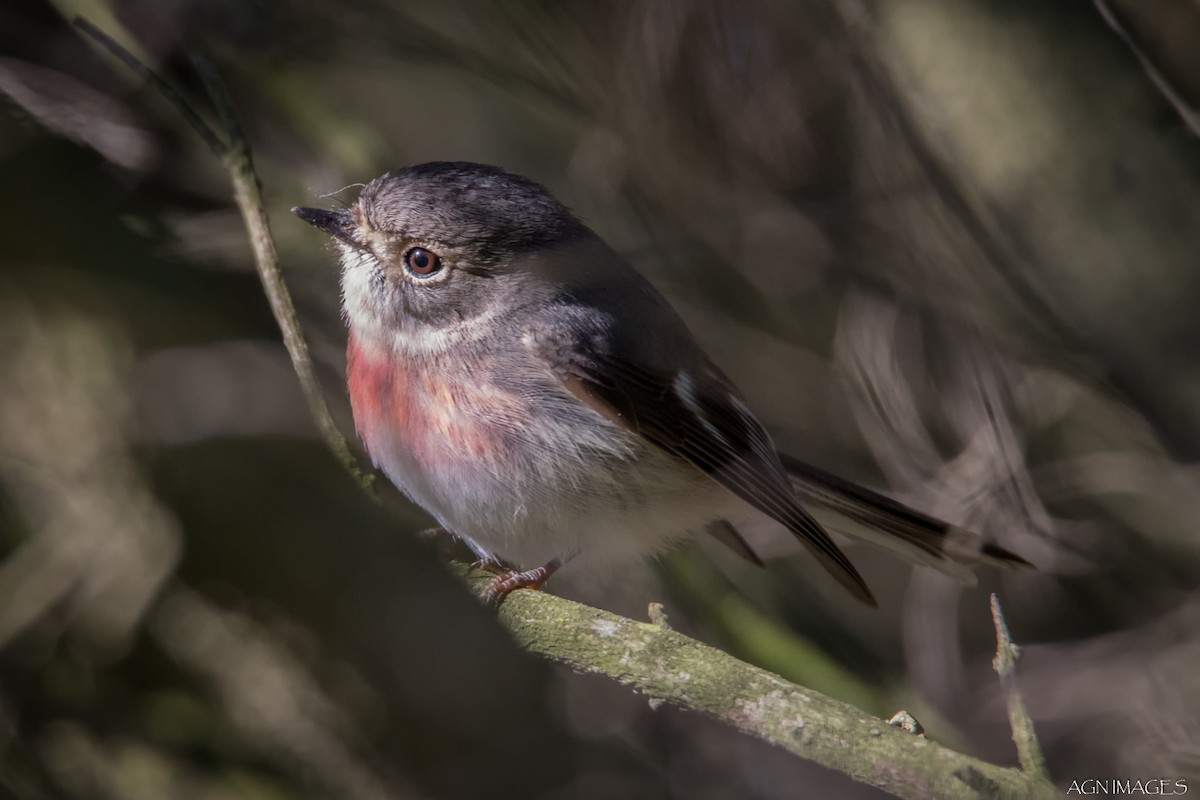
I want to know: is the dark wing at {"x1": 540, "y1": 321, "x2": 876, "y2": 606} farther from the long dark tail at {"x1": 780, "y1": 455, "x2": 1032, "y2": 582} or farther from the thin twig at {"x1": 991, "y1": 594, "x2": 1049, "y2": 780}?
the thin twig at {"x1": 991, "y1": 594, "x2": 1049, "y2": 780}

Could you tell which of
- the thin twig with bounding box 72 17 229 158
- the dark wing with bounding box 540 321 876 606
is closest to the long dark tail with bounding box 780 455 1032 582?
the dark wing with bounding box 540 321 876 606

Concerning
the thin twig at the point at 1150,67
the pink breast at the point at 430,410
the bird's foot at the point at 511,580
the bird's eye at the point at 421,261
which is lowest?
the bird's foot at the point at 511,580

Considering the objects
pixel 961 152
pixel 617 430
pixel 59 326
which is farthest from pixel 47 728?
pixel 961 152

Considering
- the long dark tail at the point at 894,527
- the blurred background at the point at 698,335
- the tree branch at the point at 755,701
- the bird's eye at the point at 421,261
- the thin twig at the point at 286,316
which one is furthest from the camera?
the long dark tail at the point at 894,527

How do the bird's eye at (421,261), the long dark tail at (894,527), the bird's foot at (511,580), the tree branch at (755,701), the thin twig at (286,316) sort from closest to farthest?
the tree branch at (755,701) → the thin twig at (286,316) → the bird's foot at (511,580) → the bird's eye at (421,261) → the long dark tail at (894,527)

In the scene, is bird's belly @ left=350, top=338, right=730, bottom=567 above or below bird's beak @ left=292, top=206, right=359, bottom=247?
below

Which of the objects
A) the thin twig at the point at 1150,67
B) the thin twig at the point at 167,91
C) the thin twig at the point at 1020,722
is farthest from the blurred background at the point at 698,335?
the thin twig at the point at 1020,722

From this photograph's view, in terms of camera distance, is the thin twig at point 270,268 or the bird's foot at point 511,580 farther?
the bird's foot at point 511,580

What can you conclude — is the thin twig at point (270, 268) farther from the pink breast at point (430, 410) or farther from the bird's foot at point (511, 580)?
the bird's foot at point (511, 580)

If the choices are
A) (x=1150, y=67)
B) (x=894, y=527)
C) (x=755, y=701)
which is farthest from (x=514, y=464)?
(x=1150, y=67)
